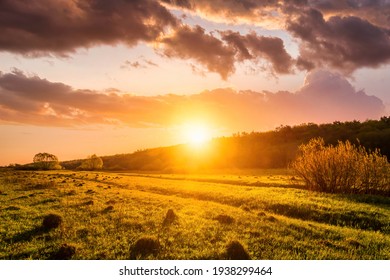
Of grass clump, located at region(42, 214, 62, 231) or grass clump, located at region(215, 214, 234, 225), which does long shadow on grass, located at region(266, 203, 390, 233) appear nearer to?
grass clump, located at region(215, 214, 234, 225)

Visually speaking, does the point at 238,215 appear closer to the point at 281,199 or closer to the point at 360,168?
the point at 281,199

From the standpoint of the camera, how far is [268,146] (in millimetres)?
122000

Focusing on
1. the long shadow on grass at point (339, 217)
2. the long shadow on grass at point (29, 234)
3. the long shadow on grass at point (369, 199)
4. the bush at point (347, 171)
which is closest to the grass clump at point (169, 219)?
the long shadow on grass at point (29, 234)

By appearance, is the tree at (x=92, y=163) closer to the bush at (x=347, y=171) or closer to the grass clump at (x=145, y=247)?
the bush at (x=347, y=171)

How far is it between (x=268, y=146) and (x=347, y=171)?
8435 centimetres

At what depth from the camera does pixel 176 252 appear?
15898 millimetres

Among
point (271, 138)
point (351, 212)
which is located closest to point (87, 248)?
point (351, 212)

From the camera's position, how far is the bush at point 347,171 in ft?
122

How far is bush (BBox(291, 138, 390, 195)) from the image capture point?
37094 millimetres

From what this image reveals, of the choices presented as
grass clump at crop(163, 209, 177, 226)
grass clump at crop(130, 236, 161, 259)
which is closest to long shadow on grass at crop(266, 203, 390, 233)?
grass clump at crop(163, 209, 177, 226)

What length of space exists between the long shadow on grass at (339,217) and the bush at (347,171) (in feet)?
41.8

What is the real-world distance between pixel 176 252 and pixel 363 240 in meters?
9.63

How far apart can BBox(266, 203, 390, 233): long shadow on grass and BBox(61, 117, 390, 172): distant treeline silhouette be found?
6515 cm
